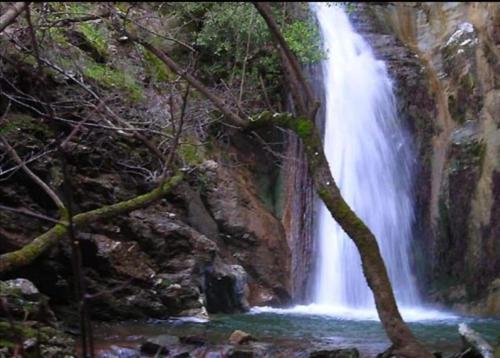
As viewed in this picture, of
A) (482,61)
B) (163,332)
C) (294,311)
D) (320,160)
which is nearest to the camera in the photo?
(320,160)

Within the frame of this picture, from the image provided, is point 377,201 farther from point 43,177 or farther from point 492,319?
point 43,177

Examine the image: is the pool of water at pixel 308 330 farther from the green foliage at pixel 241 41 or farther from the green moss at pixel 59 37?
the green foliage at pixel 241 41

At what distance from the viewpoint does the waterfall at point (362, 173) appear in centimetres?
1369

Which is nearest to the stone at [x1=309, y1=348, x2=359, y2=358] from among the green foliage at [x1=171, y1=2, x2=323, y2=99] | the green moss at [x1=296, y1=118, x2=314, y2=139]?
the green moss at [x1=296, y1=118, x2=314, y2=139]

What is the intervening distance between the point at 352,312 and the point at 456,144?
4271mm

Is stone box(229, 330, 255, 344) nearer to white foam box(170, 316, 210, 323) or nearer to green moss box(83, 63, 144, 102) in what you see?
white foam box(170, 316, 210, 323)

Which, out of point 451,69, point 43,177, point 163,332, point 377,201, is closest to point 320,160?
point 163,332

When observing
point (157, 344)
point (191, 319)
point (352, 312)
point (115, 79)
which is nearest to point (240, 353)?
point (157, 344)

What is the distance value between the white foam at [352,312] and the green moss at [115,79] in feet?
14.6

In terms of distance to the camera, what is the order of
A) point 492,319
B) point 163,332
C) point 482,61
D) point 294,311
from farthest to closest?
point 482,61
point 294,311
point 492,319
point 163,332

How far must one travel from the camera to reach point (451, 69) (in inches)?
577

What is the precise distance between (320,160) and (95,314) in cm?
519

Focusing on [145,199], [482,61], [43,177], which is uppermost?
[482,61]

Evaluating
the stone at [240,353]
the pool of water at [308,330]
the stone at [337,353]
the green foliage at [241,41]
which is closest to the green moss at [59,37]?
the green foliage at [241,41]
